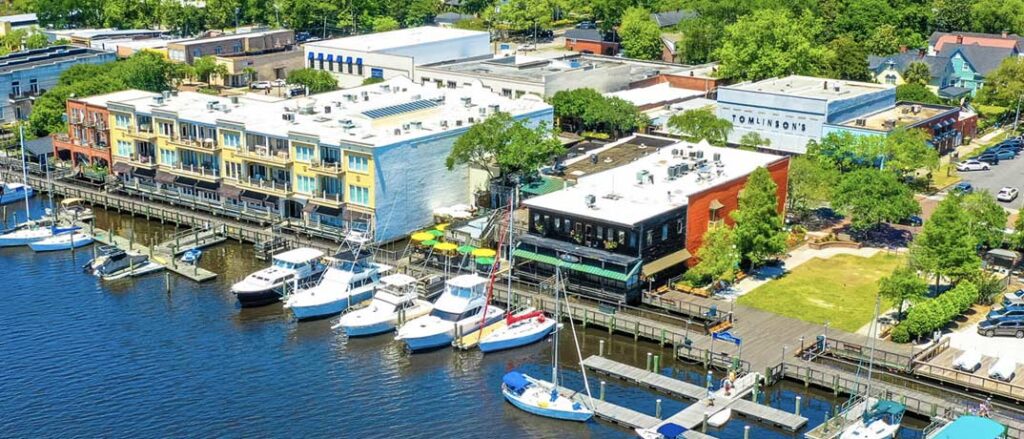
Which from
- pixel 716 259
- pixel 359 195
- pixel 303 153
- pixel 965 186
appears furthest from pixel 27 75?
pixel 965 186

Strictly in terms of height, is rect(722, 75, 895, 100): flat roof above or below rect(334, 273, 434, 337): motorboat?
above

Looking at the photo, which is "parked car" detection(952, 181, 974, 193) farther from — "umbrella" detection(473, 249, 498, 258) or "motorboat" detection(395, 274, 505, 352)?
"motorboat" detection(395, 274, 505, 352)

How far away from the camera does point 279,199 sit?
4606 inches

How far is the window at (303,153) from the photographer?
377 ft

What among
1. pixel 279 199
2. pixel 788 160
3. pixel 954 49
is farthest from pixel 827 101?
pixel 279 199

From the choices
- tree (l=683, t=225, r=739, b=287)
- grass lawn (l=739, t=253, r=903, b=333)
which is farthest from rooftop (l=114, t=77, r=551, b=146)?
grass lawn (l=739, t=253, r=903, b=333)

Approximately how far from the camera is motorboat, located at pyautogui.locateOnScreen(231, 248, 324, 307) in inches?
3821

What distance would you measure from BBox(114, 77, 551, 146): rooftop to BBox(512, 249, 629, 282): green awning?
20.2 meters

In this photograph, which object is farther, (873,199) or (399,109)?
(399,109)

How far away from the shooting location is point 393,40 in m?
181

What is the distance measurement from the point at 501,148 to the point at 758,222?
1110 inches

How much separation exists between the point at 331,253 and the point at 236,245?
11.9 m

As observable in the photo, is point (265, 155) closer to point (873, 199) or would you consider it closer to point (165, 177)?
point (165, 177)

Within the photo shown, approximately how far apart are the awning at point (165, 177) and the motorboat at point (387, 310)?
3980 centimetres
